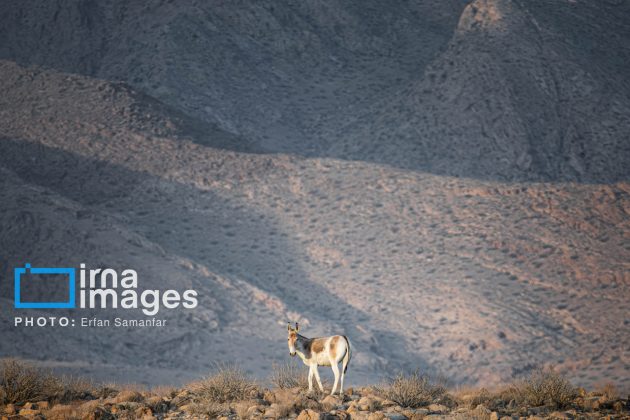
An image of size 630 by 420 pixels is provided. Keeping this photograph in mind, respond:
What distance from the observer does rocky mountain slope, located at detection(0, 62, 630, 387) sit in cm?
4434

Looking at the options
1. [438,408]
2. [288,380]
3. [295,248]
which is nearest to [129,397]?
[288,380]

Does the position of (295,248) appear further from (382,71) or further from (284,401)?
(284,401)

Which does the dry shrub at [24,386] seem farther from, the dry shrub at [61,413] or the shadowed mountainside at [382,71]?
the shadowed mountainside at [382,71]

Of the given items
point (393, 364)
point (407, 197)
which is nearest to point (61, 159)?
point (407, 197)

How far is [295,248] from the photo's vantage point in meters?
52.9

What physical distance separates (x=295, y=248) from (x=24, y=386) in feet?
115

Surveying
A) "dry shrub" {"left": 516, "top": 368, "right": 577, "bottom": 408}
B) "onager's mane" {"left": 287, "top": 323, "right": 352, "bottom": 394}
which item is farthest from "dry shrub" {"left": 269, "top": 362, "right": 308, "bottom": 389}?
"dry shrub" {"left": 516, "top": 368, "right": 577, "bottom": 408}

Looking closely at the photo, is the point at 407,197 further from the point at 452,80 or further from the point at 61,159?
the point at 61,159

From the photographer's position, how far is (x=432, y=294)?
48188 mm

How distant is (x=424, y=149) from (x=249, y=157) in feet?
34.7

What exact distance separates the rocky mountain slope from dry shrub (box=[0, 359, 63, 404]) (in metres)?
20.6

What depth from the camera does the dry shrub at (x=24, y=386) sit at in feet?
58.6

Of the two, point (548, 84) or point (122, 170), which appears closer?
point (122, 170)

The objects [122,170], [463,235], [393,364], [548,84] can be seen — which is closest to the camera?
[393,364]
